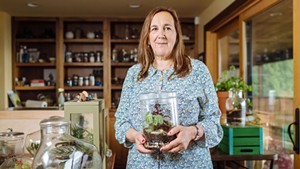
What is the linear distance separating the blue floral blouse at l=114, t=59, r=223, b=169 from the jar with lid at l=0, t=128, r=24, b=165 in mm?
391

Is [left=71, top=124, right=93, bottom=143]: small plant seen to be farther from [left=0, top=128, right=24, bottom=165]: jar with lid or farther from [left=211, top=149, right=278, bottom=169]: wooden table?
[left=211, top=149, right=278, bottom=169]: wooden table

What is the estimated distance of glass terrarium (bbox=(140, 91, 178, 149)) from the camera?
3.31ft

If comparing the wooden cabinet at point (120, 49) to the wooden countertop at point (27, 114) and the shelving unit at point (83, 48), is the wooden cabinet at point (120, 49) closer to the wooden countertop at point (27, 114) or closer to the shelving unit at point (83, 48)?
the shelving unit at point (83, 48)

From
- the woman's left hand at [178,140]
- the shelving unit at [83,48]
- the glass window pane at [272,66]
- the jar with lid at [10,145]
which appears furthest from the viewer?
the shelving unit at [83,48]

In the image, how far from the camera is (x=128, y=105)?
128cm

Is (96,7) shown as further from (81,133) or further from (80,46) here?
(81,133)

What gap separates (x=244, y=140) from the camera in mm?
2082

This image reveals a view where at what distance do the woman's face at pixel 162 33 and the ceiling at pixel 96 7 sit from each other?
3015mm

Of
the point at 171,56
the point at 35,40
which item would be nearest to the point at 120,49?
the point at 35,40

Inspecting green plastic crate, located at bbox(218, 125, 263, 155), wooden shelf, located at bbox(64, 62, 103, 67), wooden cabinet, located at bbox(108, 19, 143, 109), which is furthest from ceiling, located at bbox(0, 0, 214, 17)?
green plastic crate, located at bbox(218, 125, 263, 155)

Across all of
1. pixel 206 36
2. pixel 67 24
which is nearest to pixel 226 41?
pixel 206 36

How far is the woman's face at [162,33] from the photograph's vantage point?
1.21 m

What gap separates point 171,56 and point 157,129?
40 centimetres

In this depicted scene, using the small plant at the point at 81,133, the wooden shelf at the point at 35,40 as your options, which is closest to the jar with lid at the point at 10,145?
the small plant at the point at 81,133
